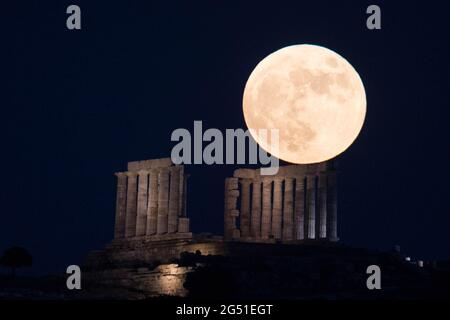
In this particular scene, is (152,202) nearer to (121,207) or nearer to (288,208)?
(121,207)

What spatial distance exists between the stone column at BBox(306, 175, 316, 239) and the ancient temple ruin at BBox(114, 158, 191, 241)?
364 inches

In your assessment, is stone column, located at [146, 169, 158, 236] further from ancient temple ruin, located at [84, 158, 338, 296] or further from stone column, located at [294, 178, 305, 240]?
stone column, located at [294, 178, 305, 240]

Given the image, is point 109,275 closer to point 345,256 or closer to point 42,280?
point 42,280

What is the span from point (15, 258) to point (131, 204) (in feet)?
37.6

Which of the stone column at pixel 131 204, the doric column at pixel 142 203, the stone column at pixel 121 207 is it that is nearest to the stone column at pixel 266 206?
the doric column at pixel 142 203

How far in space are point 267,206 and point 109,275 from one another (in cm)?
1538

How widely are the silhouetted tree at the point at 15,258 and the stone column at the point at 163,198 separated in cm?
997

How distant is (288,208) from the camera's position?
11625cm

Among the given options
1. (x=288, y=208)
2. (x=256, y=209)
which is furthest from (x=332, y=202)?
(x=256, y=209)

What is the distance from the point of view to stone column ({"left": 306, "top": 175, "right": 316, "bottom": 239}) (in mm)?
114688

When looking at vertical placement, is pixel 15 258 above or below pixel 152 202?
below

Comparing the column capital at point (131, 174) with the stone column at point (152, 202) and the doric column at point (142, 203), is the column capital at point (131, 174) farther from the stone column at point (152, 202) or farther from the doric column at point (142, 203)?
the stone column at point (152, 202)

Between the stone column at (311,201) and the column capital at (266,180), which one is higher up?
the column capital at (266,180)

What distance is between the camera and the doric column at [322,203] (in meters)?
114
